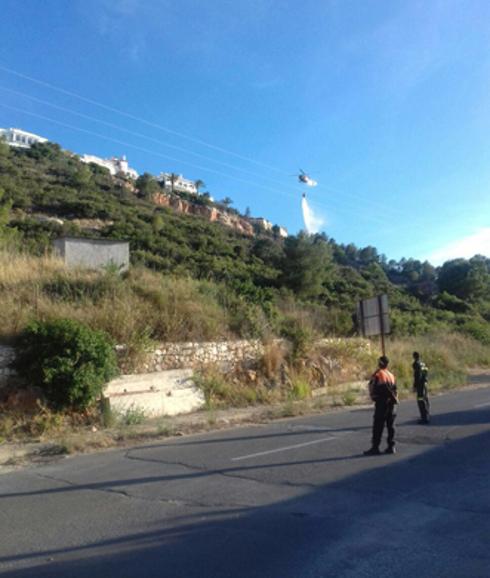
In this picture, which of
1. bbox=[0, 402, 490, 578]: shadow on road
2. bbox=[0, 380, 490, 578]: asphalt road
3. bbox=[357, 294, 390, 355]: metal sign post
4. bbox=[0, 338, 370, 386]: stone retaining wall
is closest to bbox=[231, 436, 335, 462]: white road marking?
bbox=[0, 380, 490, 578]: asphalt road

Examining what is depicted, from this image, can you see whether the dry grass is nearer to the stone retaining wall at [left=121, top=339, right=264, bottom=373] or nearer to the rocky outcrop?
the stone retaining wall at [left=121, top=339, right=264, bottom=373]

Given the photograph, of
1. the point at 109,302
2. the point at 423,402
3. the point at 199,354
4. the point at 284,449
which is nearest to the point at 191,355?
the point at 199,354

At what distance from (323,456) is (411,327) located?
27294 millimetres

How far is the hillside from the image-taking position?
23.4 metres

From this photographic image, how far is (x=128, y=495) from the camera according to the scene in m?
7.19

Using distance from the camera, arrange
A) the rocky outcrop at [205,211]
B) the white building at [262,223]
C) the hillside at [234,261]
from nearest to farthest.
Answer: the hillside at [234,261] → the rocky outcrop at [205,211] → the white building at [262,223]

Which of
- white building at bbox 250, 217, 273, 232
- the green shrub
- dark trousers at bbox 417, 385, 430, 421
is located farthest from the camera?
white building at bbox 250, 217, 273, 232

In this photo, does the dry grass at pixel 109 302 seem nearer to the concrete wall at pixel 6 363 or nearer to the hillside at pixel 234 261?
the concrete wall at pixel 6 363

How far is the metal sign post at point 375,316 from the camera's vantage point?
71.9 feet

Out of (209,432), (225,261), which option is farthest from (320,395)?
(225,261)

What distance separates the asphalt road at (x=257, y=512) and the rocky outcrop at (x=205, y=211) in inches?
3177

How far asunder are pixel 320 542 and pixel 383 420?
15.9ft

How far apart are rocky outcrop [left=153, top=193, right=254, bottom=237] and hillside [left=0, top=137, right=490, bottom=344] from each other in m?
2.97

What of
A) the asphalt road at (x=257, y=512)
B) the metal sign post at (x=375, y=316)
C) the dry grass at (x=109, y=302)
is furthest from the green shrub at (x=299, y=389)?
the asphalt road at (x=257, y=512)
